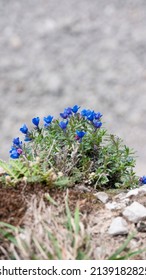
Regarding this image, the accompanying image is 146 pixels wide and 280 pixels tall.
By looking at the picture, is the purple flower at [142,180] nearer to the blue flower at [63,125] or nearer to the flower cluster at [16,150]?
the blue flower at [63,125]

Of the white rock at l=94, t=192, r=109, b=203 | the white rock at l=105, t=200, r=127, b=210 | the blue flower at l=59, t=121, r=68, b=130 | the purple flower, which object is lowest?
the white rock at l=105, t=200, r=127, b=210

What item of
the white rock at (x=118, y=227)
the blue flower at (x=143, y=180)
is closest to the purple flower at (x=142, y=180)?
the blue flower at (x=143, y=180)

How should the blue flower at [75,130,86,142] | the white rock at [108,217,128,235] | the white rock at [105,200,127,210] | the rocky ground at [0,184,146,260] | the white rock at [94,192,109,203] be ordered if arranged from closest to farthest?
the rocky ground at [0,184,146,260] < the white rock at [108,217,128,235] < the white rock at [105,200,127,210] < the white rock at [94,192,109,203] < the blue flower at [75,130,86,142]

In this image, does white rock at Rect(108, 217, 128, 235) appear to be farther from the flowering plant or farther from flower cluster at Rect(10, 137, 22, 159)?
flower cluster at Rect(10, 137, 22, 159)

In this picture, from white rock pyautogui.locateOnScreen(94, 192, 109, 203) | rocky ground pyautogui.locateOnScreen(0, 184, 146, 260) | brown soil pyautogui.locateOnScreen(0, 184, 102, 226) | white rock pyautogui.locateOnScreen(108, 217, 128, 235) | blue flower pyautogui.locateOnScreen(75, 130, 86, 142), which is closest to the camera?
rocky ground pyautogui.locateOnScreen(0, 184, 146, 260)

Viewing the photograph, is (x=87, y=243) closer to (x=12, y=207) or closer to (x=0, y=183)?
(x=12, y=207)

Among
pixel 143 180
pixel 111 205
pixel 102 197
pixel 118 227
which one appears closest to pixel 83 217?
pixel 118 227

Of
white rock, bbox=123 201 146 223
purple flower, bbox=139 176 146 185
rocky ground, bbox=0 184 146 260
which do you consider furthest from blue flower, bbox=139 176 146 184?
white rock, bbox=123 201 146 223
